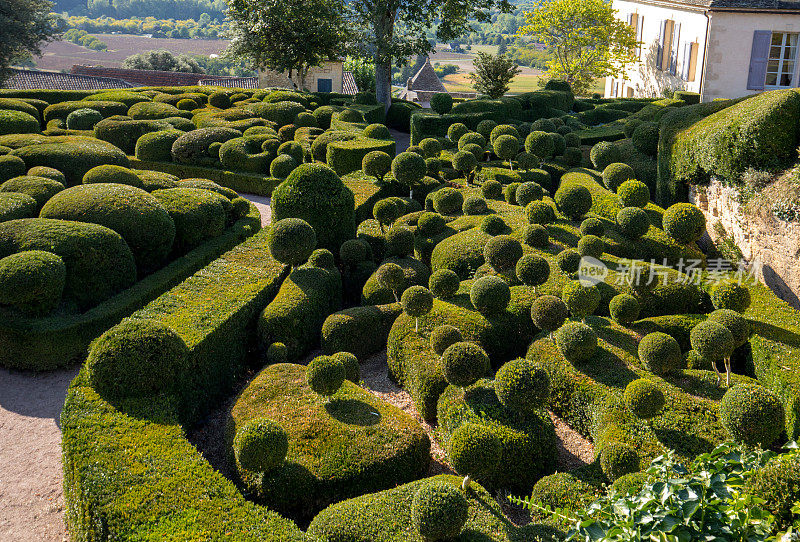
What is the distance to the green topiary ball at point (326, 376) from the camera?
9320 mm

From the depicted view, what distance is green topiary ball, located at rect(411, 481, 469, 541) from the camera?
657 cm

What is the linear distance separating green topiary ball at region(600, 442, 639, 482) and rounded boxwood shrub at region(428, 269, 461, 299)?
4.77m

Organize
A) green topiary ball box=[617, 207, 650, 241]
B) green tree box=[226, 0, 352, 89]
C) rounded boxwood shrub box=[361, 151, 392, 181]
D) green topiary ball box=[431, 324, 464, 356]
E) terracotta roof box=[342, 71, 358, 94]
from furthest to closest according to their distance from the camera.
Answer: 1. terracotta roof box=[342, 71, 358, 94]
2. green tree box=[226, 0, 352, 89]
3. rounded boxwood shrub box=[361, 151, 392, 181]
4. green topiary ball box=[617, 207, 650, 241]
5. green topiary ball box=[431, 324, 464, 356]

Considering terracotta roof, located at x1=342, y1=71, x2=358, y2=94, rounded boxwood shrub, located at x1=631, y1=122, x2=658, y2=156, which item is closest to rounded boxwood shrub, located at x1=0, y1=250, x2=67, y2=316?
rounded boxwood shrub, located at x1=631, y1=122, x2=658, y2=156

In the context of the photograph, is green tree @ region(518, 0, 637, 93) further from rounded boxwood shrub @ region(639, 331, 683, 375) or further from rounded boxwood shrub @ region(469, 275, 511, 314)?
rounded boxwood shrub @ region(639, 331, 683, 375)

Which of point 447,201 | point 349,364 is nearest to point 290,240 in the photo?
point 349,364

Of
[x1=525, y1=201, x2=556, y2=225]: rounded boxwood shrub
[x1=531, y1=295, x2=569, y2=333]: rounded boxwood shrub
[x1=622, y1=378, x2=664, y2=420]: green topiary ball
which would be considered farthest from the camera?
[x1=525, y1=201, x2=556, y2=225]: rounded boxwood shrub

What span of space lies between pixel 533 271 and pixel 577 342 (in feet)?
7.12

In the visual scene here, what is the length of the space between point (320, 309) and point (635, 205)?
26.5 feet

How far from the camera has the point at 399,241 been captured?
46.5 ft

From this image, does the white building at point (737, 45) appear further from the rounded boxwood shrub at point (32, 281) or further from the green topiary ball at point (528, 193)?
the rounded boxwood shrub at point (32, 281)

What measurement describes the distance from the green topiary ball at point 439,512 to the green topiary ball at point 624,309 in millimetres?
5462

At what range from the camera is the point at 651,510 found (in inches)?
151

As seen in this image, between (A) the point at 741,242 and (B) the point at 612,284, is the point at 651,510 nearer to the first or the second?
(B) the point at 612,284
